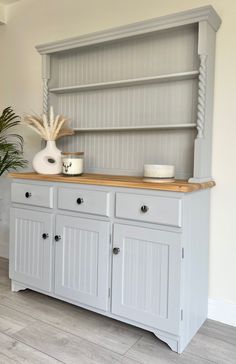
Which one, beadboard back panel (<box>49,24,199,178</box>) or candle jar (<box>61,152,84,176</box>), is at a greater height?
beadboard back panel (<box>49,24,199,178</box>)

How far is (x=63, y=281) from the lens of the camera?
2.24 metres

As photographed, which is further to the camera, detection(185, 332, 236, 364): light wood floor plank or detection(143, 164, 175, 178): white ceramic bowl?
detection(143, 164, 175, 178): white ceramic bowl

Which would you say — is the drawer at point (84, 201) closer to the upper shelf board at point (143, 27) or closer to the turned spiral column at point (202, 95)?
the turned spiral column at point (202, 95)

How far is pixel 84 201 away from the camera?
2.11 metres

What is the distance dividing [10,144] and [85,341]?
6.52 feet

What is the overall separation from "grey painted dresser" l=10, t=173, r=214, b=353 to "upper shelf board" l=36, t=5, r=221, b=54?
3.30 ft

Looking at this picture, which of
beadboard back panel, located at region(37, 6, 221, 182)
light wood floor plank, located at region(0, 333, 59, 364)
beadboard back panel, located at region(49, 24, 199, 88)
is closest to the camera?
light wood floor plank, located at region(0, 333, 59, 364)

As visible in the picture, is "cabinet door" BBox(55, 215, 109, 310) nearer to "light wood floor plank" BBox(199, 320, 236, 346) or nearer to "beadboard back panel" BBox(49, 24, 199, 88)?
"light wood floor plank" BBox(199, 320, 236, 346)

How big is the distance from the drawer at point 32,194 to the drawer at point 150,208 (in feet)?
1.91

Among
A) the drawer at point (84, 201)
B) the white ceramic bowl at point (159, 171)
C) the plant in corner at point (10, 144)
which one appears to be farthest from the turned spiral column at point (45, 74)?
the white ceramic bowl at point (159, 171)

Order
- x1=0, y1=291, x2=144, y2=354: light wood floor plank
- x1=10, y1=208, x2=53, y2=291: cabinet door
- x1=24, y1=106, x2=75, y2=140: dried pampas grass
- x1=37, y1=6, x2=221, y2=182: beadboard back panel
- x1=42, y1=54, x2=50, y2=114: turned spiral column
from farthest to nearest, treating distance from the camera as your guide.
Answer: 1. x1=42, y1=54, x2=50, y2=114: turned spiral column
2. x1=24, y1=106, x2=75, y2=140: dried pampas grass
3. x1=10, y1=208, x2=53, y2=291: cabinet door
4. x1=37, y1=6, x2=221, y2=182: beadboard back panel
5. x1=0, y1=291, x2=144, y2=354: light wood floor plank

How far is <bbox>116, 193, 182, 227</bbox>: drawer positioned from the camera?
5.80 feet

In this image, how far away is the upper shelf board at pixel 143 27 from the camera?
192cm

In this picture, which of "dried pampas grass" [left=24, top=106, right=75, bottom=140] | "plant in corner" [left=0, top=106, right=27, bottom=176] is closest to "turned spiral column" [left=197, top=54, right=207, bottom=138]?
"dried pampas grass" [left=24, top=106, right=75, bottom=140]
